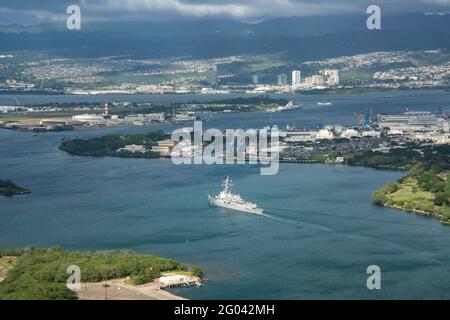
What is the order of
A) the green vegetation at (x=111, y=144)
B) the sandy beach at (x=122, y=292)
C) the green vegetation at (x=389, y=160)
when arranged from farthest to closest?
the green vegetation at (x=111, y=144) → the green vegetation at (x=389, y=160) → the sandy beach at (x=122, y=292)

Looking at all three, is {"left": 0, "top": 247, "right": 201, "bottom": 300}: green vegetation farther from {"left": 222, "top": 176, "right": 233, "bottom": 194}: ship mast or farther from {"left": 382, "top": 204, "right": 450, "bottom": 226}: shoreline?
{"left": 382, "top": 204, "right": 450, "bottom": 226}: shoreline

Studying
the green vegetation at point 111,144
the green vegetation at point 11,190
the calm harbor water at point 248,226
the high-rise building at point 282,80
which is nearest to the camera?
the calm harbor water at point 248,226

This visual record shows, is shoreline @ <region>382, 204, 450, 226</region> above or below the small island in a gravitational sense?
below

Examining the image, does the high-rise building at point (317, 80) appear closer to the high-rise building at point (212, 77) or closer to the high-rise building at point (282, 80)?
the high-rise building at point (282, 80)

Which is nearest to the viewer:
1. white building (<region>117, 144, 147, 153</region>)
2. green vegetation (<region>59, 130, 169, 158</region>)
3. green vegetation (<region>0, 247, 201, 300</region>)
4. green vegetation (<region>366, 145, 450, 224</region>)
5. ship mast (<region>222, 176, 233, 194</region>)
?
green vegetation (<region>0, 247, 201, 300</region>)

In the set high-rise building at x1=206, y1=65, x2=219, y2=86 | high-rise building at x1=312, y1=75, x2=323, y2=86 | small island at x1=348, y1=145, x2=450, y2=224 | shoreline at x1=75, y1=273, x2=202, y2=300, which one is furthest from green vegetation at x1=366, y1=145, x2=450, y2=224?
high-rise building at x1=206, y1=65, x2=219, y2=86

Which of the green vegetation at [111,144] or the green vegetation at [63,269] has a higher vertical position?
the green vegetation at [111,144]

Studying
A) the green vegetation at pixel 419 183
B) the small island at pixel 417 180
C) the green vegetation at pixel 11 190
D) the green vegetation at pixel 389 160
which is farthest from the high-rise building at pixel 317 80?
the green vegetation at pixel 11 190

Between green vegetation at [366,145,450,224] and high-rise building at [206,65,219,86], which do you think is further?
high-rise building at [206,65,219,86]

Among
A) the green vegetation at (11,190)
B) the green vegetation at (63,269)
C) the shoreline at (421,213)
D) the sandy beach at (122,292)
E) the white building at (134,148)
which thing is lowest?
the sandy beach at (122,292)
